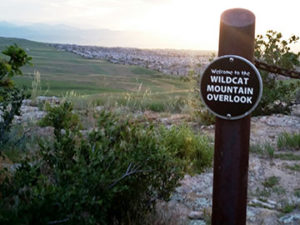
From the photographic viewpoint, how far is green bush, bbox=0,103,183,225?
2.80m

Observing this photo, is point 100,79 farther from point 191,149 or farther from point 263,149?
point 191,149

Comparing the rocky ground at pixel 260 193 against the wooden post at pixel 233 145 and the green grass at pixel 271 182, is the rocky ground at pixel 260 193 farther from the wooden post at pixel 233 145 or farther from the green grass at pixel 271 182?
the wooden post at pixel 233 145

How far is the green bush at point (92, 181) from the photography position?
2797 mm

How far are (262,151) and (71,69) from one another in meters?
27.0

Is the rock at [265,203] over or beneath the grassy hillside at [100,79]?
over

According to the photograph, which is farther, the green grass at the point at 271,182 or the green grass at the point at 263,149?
the green grass at the point at 263,149

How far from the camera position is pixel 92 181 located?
290cm

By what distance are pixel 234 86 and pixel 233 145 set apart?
0.39 metres

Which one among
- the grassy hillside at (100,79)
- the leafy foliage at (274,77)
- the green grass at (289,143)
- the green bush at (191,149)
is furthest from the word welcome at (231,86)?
the grassy hillside at (100,79)

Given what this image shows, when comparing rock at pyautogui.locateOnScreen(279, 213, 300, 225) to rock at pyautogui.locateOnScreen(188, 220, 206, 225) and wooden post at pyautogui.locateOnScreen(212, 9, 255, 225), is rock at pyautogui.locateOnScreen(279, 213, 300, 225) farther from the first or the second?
wooden post at pyautogui.locateOnScreen(212, 9, 255, 225)

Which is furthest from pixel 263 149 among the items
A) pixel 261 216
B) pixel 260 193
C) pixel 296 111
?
pixel 296 111

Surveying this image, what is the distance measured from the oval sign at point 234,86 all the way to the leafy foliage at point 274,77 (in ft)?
23.9

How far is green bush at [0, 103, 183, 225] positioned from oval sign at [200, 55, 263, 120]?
772mm

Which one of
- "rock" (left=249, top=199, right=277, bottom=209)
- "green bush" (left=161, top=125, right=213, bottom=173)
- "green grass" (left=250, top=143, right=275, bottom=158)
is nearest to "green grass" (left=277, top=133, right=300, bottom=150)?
"green grass" (left=250, top=143, right=275, bottom=158)
